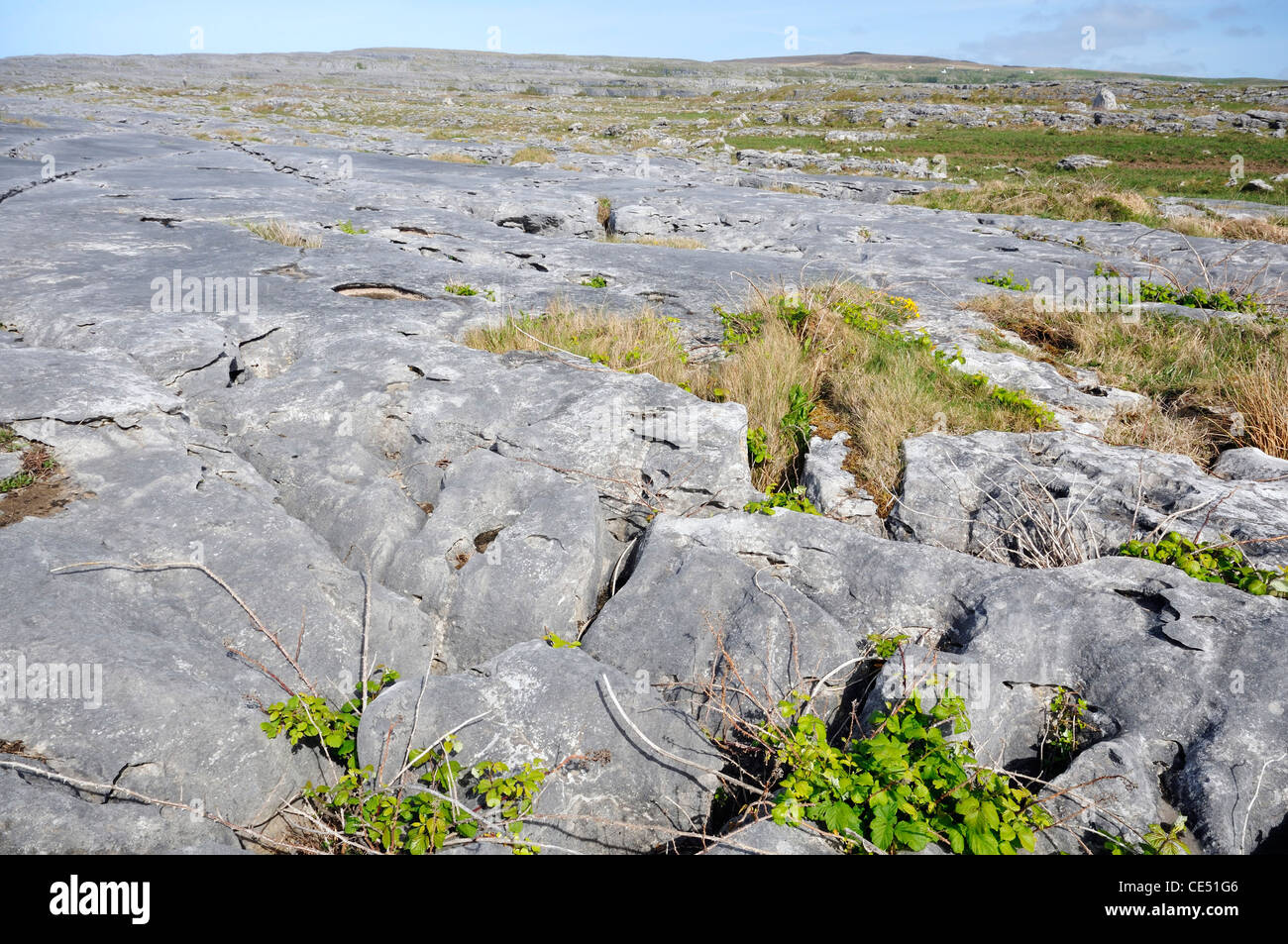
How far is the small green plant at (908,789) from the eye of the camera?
2.22m

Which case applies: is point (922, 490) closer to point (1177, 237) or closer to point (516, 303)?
point (516, 303)

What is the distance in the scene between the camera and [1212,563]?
337 centimetres

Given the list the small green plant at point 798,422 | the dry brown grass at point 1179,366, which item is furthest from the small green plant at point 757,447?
the dry brown grass at point 1179,366

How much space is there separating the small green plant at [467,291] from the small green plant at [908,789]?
5.20m

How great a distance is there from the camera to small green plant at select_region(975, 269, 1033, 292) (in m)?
8.00

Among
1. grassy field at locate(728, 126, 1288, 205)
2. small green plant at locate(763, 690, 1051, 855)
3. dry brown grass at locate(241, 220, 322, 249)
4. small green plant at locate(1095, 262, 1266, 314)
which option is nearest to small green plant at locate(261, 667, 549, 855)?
small green plant at locate(763, 690, 1051, 855)

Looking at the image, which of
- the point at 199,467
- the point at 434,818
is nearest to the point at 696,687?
the point at 434,818

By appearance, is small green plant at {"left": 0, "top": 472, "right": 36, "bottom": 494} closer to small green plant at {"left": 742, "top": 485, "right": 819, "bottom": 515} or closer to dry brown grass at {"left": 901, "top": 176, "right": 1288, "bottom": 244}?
small green plant at {"left": 742, "top": 485, "right": 819, "bottom": 515}

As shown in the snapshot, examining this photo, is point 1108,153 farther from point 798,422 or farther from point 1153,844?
point 1153,844

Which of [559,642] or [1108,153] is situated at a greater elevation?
[1108,153]

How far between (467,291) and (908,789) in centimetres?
574

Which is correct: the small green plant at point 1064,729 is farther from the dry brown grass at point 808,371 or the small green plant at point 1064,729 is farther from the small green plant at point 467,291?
the small green plant at point 467,291

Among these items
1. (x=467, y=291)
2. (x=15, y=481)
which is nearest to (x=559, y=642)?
(x=15, y=481)

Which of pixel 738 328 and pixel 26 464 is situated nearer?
pixel 26 464
